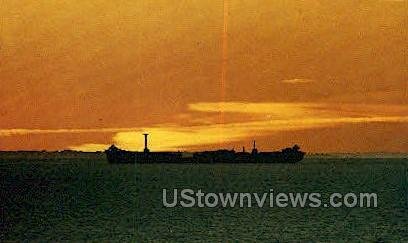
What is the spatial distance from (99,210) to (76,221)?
32.9 feet

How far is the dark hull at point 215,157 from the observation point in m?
180

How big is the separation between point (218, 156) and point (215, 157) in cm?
183

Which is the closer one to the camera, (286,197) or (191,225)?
(191,225)

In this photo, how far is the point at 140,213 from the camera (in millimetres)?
65250

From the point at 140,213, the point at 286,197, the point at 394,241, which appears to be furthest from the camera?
the point at 286,197

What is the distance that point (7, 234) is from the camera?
4966 centimetres

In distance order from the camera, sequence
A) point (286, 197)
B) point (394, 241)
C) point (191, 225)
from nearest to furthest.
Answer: point (394, 241) < point (191, 225) < point (286, 197)

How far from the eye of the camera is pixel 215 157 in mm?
199250

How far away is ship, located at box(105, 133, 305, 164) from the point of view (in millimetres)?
179625

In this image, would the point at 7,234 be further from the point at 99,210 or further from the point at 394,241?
the point at 394,241

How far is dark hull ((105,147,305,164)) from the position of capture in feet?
591

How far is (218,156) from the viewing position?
19762cm

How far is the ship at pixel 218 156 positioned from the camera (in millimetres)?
179625

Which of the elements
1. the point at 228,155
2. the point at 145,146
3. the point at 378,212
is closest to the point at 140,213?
the point at 378,212
